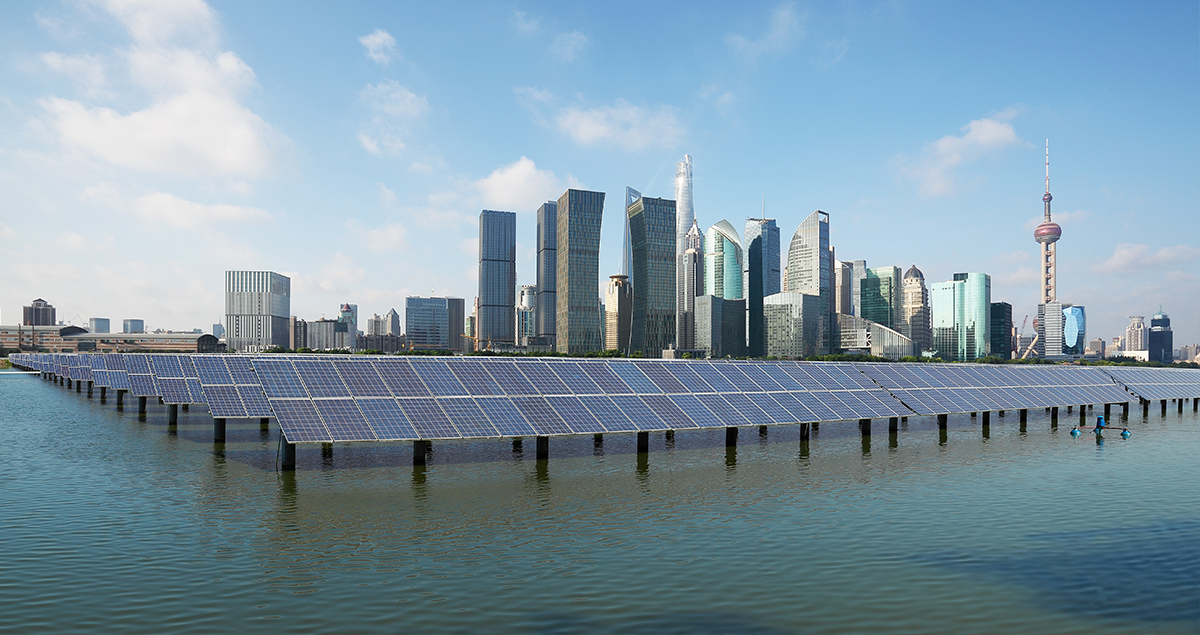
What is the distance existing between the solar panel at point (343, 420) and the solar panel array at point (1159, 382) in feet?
298

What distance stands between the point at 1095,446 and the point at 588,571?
50839 mm

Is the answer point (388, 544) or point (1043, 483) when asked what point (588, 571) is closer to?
point (388, 544)

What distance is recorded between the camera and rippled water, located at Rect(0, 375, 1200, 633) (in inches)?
749

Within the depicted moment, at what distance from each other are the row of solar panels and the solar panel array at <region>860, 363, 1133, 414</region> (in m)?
0.25

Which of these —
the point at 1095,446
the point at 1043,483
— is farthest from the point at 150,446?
→ the point at 1095,446

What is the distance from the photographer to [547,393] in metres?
46.1

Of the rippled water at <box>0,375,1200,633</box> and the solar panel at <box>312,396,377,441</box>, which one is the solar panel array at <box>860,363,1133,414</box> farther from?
the solar panel at <box>312,396,377,441</box>

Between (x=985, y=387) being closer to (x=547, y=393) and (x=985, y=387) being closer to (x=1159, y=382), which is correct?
(x=1159, y=382)

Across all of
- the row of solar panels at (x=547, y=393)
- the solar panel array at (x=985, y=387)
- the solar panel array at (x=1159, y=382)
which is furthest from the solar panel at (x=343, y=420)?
the solar panel array at (x=1159, y=382)

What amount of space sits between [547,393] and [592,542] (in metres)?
20.8

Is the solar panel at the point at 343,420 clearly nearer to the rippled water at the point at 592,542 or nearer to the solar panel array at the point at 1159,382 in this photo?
the rippled water at the point at 592,542

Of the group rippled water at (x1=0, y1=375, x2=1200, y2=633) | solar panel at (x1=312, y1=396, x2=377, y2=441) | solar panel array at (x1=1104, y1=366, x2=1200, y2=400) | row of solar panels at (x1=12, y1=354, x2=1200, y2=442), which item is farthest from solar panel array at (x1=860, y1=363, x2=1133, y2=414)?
solar panel at (x1=312, y1=396, x2=377, y2=441)

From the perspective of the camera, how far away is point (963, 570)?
75.7 ft

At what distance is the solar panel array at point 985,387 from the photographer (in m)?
61.9
